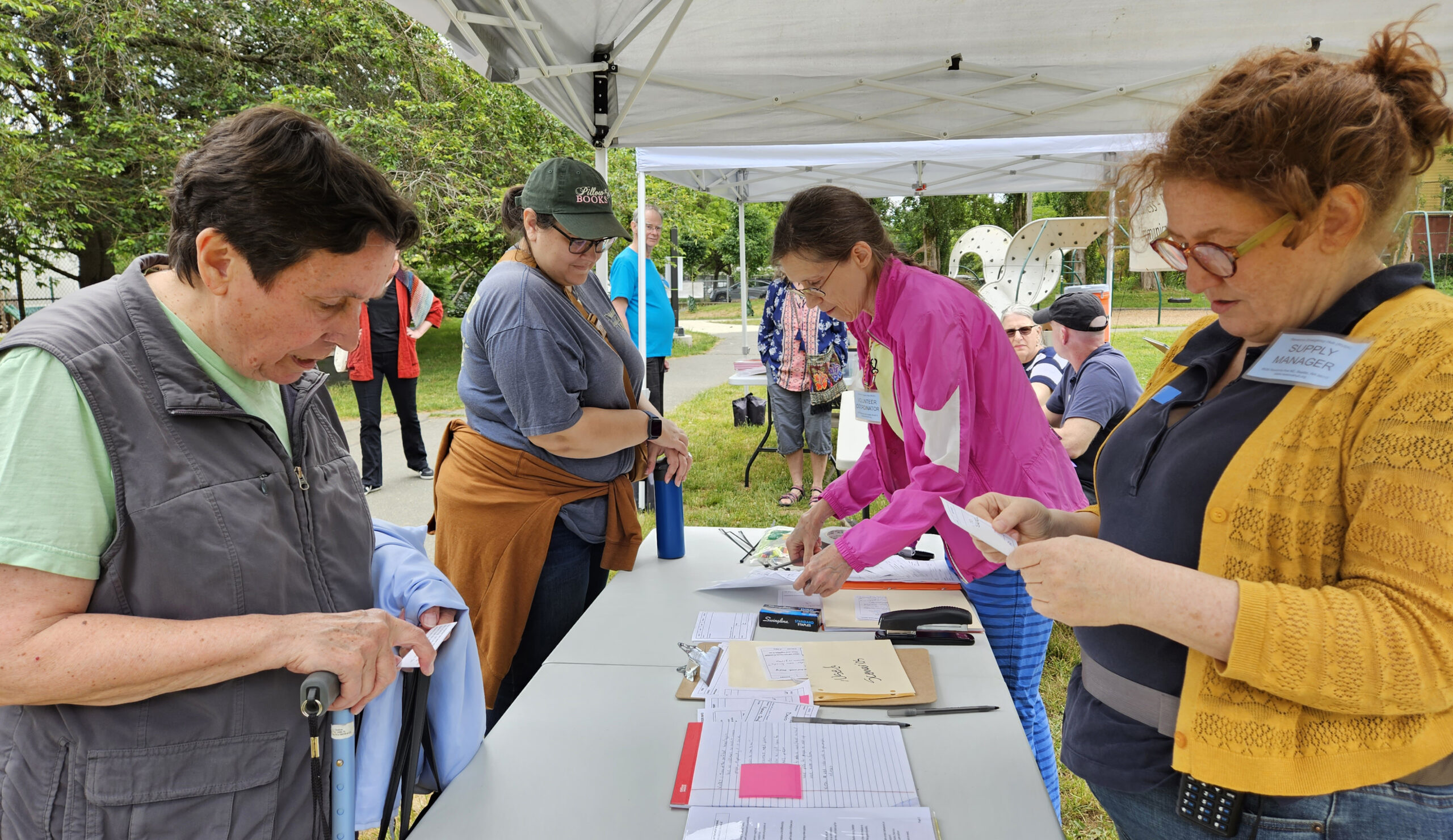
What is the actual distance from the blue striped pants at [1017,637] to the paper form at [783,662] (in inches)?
20.2

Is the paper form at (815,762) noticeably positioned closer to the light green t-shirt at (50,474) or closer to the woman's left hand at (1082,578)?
the woman's left hand at (1082,578)

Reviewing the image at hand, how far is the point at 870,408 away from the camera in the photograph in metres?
2.16

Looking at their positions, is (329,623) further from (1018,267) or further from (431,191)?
(431,191)

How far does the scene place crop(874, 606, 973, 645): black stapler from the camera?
1716 mm

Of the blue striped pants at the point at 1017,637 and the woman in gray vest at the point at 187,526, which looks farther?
the blue striped pants at the point at 1017,637

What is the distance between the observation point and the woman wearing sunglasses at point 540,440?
191 cm

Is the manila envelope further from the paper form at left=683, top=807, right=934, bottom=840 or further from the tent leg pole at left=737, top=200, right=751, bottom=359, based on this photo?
the tent leg pole at left=737, top=200, right=751, bottom=359

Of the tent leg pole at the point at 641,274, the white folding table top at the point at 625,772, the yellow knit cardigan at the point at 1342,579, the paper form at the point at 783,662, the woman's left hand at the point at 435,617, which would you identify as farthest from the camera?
the tent leg pole at the point at 641,274

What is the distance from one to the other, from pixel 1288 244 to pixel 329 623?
3.99 ft

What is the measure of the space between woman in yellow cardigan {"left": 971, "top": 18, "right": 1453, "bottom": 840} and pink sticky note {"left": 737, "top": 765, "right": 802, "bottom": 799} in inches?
18.7

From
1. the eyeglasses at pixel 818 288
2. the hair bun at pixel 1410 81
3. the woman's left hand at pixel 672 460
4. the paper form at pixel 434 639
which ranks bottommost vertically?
the paper form at pixel 434 639

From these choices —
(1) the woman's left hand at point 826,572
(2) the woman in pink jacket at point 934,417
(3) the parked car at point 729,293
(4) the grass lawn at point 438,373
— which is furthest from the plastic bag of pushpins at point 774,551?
(3) the parked car at point 729,293

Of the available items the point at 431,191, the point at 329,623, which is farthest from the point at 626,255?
the point at 431,191

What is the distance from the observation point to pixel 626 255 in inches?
224
